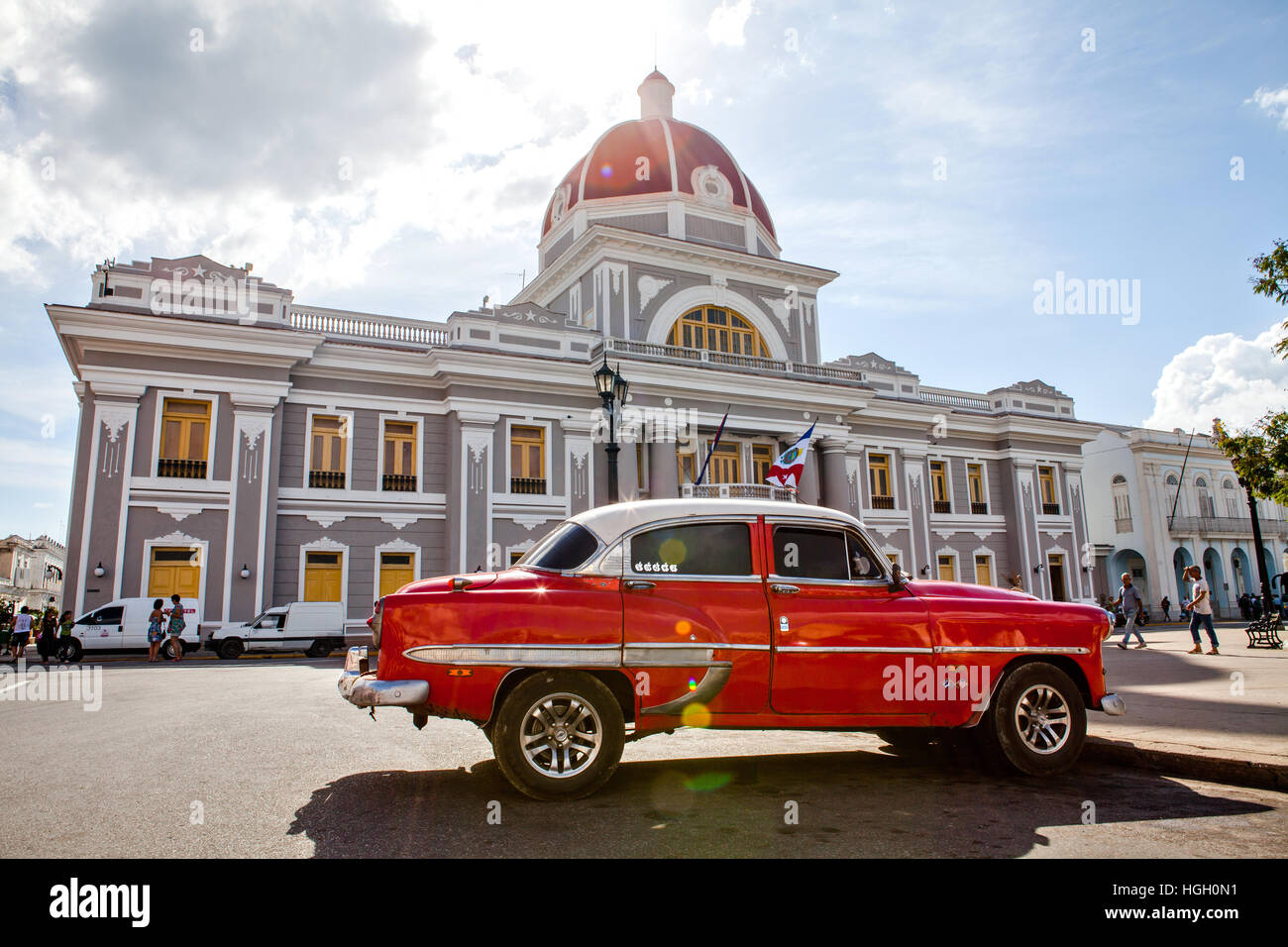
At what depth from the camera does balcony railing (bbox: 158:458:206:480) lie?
22312mm

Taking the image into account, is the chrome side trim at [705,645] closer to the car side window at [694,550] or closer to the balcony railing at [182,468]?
the car side window at [694,550]

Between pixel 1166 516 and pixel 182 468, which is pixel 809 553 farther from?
pixel 1166 516

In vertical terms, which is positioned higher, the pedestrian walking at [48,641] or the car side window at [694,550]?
the car side window at [694,550]

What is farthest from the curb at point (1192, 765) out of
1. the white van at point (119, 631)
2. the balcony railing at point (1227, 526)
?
the balcony railing at point (1227, 526)

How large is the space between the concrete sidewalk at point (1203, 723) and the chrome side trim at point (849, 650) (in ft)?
6.51

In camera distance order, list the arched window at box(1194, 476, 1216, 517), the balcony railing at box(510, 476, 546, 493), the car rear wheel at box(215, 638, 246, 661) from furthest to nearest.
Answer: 1. the arched window at box(1194, 476, 1216, 517)
2. the balcony railing at box(510, 476, 546, 493)
3. the car rear wheel at box(215, 638, 246, 661)

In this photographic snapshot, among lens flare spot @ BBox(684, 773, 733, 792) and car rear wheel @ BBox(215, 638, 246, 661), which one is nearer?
lens flare spot @ BBox(684, 773, 733, 792)

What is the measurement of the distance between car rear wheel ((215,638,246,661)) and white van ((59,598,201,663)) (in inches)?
34.1

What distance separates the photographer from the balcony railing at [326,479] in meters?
24.4

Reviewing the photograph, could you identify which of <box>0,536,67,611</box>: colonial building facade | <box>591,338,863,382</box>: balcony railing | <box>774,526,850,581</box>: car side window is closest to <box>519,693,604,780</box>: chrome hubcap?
<box>774,526,850,581</box>: car side window

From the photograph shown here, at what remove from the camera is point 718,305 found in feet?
105

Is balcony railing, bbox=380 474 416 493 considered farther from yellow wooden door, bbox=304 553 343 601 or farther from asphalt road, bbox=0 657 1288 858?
asphalt road, bbox=0 657 1288 858
